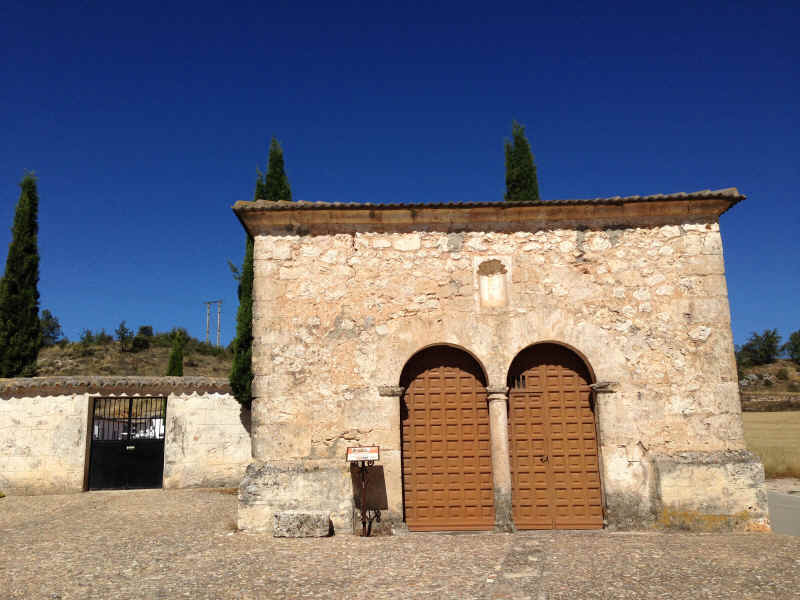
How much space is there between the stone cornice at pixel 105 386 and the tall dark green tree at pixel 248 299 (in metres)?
0.57

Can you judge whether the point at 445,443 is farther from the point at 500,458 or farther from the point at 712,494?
the point at 712,494

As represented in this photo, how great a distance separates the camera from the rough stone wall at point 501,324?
6.79 m

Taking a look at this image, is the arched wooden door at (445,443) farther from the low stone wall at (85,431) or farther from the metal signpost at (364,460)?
the low stone wall at (85,431)

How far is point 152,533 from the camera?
6945 millimetres

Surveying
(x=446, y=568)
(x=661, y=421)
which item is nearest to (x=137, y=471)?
(x=446, y=568)

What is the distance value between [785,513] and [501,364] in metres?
5.76

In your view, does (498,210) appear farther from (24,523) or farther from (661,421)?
(24,523)

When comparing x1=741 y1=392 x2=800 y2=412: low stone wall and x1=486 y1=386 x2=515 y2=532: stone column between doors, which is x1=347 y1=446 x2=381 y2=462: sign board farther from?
x1=741 y1=392 x2=800 y2=412: low stone wall

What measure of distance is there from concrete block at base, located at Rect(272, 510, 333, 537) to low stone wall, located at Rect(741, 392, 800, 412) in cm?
2130

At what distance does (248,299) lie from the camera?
13297 millimetres

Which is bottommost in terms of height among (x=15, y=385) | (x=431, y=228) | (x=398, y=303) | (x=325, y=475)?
(x=325, y=475)

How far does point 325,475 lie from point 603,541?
341 centimetres

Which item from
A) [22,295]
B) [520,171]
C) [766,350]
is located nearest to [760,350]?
[766,350]

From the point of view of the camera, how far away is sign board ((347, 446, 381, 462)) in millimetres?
6348
